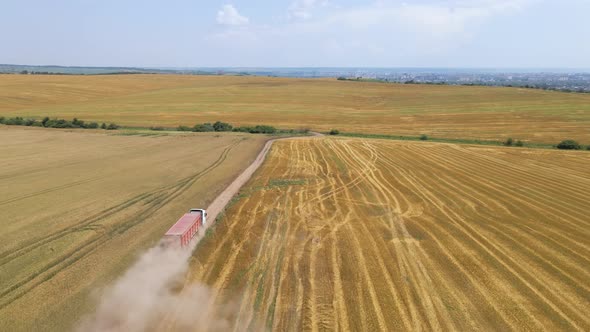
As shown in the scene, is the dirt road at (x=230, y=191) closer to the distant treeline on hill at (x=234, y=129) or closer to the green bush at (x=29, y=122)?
the distant treeline on hill at (x=234, y=129)

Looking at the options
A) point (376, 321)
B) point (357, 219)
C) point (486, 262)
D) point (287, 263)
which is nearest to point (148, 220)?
point (287, 263)

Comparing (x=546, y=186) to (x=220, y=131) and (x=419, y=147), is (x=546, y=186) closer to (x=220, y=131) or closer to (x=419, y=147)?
(x=419, y=147)

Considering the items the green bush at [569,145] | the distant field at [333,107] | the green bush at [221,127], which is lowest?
the green bush at [569,145]

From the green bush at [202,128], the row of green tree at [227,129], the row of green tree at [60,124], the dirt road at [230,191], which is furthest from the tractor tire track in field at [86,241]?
the row of green tree at [60,124]

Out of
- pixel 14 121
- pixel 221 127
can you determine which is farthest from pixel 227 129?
pixel 14 121

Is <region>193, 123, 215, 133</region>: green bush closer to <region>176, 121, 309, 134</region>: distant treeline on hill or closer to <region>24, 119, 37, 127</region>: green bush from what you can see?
<region>176, 121, 309, 134</region>: distant treeline on hill

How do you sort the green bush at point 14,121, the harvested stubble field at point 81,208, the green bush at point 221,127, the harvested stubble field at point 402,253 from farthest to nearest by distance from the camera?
the green bush at point 14,121
the green bush at point 221,127
the harvested stubble field at point 81,208
the harvested stubble field at point 402,253

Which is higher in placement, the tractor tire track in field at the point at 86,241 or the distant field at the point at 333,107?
the distant field at the point at 333,107
